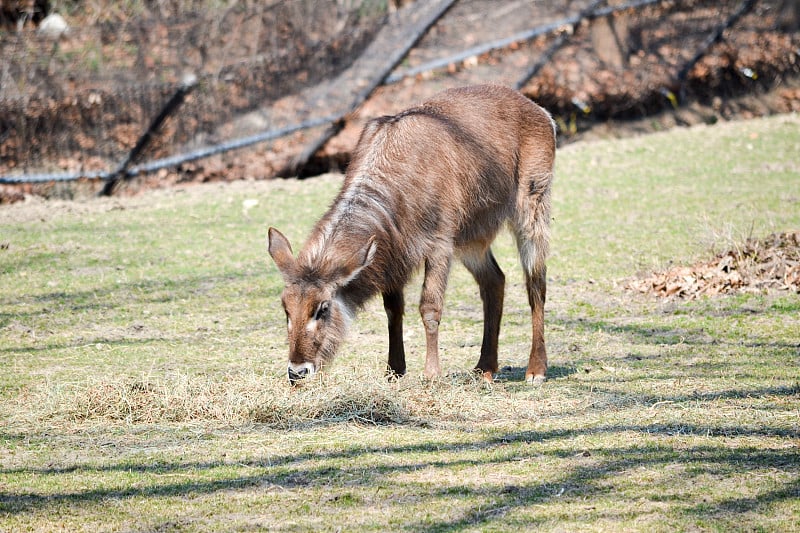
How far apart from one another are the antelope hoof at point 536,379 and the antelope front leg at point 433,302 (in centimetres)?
73

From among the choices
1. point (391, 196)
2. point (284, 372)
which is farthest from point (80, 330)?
point (391, 196)

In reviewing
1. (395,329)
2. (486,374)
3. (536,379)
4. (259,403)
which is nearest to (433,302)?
(395,329)

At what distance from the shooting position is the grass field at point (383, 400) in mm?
4727

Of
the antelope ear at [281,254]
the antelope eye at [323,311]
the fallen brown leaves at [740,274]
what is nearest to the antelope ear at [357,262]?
the antelope eye at [323,311]

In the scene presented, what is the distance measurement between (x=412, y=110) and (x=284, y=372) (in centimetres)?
218

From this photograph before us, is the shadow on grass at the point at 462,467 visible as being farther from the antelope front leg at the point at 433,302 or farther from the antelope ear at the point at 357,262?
the antelope front leg at the point at 433,302

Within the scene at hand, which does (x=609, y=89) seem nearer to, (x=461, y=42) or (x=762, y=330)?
(x=461, y=42)

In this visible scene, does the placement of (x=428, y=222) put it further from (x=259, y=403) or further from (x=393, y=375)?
(x=259, y=403)

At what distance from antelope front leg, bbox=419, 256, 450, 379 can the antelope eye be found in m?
0.84

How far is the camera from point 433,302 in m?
7.04

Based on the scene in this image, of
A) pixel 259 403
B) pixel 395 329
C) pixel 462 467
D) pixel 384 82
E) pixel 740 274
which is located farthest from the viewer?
pixel 384 82

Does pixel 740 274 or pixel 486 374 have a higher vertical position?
pixel 486 374

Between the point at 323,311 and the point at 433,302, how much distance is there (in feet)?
3.08

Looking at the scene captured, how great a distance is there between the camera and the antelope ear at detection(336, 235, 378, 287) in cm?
635
